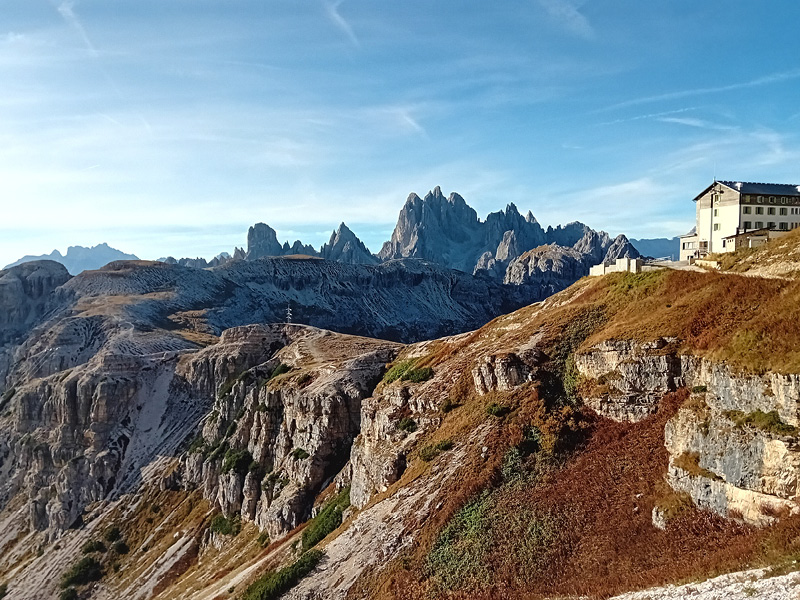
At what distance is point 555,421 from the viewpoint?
41219 millimetres

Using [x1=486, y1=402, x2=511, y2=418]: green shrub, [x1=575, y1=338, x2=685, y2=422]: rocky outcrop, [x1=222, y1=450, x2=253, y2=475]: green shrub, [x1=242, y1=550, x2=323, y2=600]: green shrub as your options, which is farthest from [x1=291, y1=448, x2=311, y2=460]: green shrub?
[x1=575, y1=338, x2=685, y2=422]: rocky outcrop

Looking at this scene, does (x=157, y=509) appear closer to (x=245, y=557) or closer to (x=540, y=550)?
(x=245, y=557)

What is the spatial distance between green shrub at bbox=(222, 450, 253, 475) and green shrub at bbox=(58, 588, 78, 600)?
27327 mm

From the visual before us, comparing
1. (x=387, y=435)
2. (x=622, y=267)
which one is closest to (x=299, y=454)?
(x=387, y=435)

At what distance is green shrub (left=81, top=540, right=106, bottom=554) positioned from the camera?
288ft

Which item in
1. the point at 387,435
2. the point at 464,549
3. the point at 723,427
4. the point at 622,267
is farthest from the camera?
the point at 622,267

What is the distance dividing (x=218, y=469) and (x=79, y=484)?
116 ft

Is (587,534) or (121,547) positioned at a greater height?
(587,534)

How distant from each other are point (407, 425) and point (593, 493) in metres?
21.2

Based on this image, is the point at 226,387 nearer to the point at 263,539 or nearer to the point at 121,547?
the point at 121,547

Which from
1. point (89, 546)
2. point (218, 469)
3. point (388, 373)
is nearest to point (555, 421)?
point (388, 373)

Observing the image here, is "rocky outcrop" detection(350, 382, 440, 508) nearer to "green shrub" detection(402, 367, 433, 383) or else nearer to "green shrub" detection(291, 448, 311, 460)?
"green shrub" detection(402, 367, 433, 383)

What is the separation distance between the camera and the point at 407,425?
52906 millimetres

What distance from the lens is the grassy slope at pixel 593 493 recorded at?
29.4m
